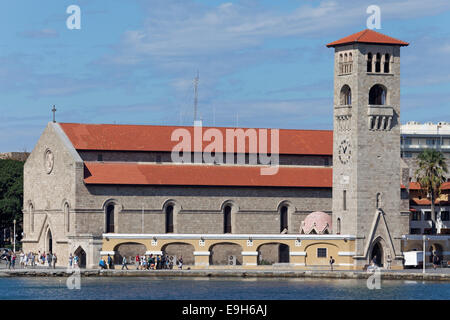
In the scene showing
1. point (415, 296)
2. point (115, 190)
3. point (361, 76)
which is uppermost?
point (361, 76)

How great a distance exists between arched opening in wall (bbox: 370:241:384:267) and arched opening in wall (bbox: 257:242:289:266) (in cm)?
754

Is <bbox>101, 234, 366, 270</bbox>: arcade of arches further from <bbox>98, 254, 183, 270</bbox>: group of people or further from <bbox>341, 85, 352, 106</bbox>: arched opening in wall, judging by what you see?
<bbox>341, 85, 352, 106</bbox>: arched opening in wall

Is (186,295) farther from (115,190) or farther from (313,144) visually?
(313,144)

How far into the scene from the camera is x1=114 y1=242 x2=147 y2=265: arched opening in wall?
308ft

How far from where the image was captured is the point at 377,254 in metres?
95.3

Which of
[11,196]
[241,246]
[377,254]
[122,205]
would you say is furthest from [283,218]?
[11,196]

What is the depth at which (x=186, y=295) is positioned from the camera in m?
75.1

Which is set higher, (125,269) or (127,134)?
(127,134)

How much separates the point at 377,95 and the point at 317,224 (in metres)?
11.4

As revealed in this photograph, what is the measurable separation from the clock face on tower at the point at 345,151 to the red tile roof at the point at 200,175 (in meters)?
6.23

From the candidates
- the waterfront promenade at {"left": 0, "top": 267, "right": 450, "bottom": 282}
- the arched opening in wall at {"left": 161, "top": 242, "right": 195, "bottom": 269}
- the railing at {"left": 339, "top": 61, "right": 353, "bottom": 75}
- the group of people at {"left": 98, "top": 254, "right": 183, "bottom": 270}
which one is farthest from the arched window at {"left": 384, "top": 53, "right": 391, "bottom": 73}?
the group of people at {"left": 98, "top": 254, "right": 183, "bottom": 270}

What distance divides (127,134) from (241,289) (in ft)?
90.1
